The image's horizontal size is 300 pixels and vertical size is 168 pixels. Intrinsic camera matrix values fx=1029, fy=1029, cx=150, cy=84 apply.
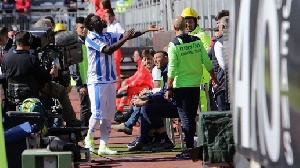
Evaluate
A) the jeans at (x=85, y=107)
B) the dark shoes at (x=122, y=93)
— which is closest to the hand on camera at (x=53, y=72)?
the jeans at (x=85, y=107)

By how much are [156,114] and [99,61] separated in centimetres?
125

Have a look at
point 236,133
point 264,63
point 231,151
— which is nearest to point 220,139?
point 231,151

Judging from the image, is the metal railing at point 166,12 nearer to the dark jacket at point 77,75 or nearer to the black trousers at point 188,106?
the dark jacket at point 77,75

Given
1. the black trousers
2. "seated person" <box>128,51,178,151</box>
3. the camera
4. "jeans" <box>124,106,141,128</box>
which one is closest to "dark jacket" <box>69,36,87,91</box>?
"jeans" <box>124,106,141,128</box>

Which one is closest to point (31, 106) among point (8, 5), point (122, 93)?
point (122, 93)

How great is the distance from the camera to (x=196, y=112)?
45.8ft

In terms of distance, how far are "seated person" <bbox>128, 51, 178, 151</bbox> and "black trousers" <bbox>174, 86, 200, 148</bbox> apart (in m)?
0.53

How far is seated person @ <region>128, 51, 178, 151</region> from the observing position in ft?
47.6

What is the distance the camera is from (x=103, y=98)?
Result: 46.2 feet

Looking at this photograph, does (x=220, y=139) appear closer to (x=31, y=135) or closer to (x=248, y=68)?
(x=31, y=135)

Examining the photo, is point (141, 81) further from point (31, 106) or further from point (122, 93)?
point (31, 106)

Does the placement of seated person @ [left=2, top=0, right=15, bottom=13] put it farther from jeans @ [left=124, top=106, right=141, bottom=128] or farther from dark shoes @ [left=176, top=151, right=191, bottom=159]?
dark shoes @ [left=176, top=151, right=191, bottom=159]

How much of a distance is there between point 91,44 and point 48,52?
665 mm

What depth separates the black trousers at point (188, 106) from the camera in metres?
13.8
